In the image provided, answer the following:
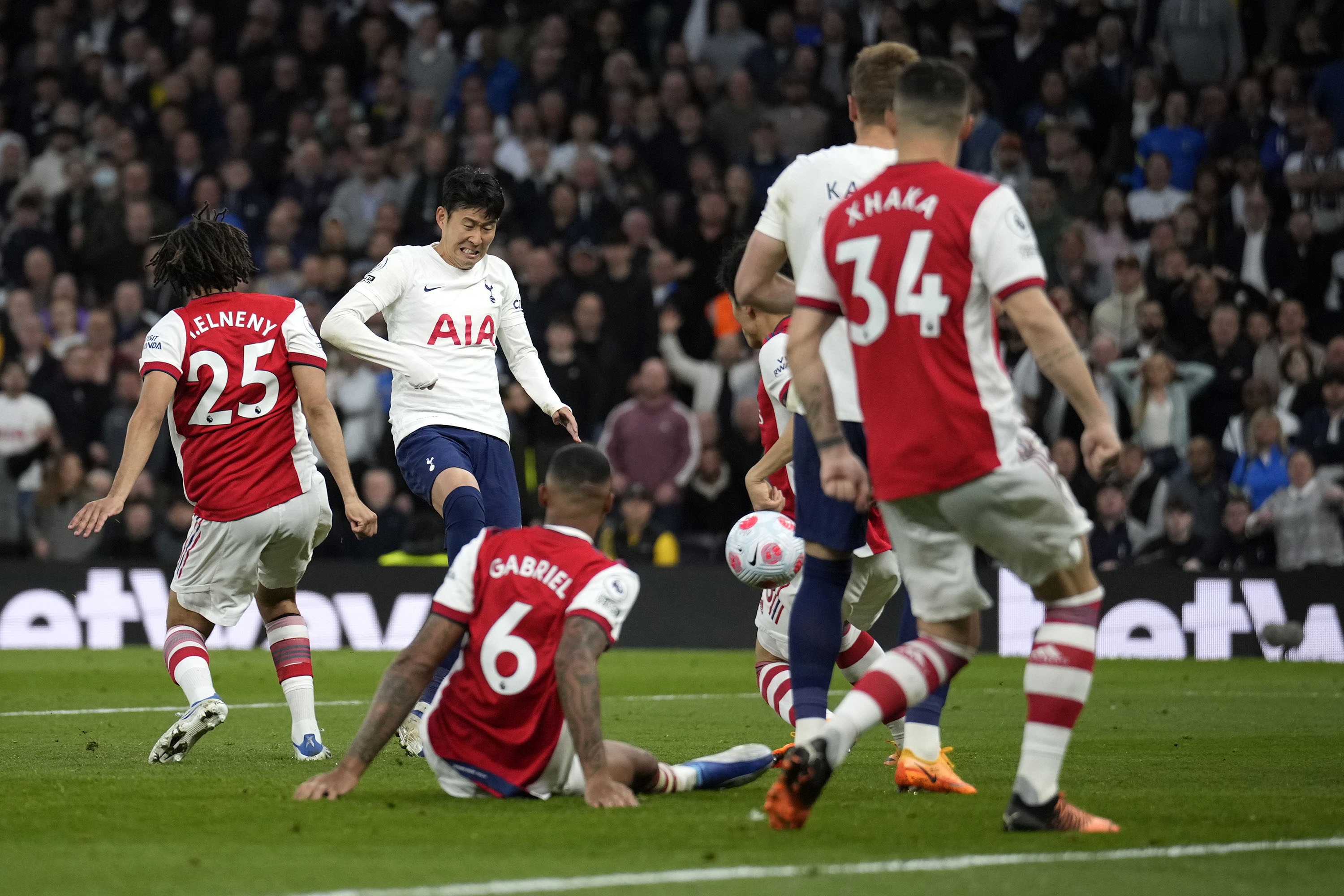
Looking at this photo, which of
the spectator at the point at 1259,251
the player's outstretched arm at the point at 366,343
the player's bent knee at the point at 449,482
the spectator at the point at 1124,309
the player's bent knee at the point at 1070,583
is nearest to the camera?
the player's bent knee at the point at 1070,583

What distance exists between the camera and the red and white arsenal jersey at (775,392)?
22.9 feet

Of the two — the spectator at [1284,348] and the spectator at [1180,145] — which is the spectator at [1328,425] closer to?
the spectator at [1284,348]

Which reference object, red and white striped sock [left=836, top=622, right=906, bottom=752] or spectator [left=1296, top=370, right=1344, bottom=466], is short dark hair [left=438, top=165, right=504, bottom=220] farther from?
spectator [left=1296, top=370, right=1344, bottom=466]

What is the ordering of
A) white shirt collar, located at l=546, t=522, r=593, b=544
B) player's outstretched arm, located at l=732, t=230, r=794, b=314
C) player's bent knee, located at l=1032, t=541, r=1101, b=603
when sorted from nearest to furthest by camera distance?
player's bent knee, located at l=1032, t=541, r=1101, b=603
white shirt collar, located at l=546, t=522, r=593, b=544
player's outstretched arm, located at l=732, t=230, r=794, b=314

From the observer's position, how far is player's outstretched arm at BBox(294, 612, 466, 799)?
5.34 meters

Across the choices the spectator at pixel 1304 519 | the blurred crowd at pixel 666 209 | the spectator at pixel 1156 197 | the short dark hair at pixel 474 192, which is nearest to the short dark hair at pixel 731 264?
the short dark hair at pixel 474 192

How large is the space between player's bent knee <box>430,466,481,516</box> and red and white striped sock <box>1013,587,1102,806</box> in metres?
3.34

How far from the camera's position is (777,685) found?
7129mm

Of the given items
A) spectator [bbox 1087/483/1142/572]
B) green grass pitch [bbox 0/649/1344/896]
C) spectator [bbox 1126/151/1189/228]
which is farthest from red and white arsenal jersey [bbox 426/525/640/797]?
spectator [bbox 1126/151/1189/228]

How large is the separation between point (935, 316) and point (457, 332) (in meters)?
3.68

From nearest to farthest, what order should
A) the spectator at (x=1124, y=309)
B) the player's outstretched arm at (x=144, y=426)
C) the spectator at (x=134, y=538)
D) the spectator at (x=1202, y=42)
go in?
the player's outstretched arm at (x=144, y=426) < the spectator at (x=1124, y=309) < the spectator at (x=134, y=538) < the spectator at (x=1202, y=42)

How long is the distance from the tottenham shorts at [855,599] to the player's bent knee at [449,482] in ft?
4.67

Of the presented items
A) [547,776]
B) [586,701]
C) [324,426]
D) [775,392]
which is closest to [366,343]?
[324,426]

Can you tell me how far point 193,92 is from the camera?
20.5 meters
